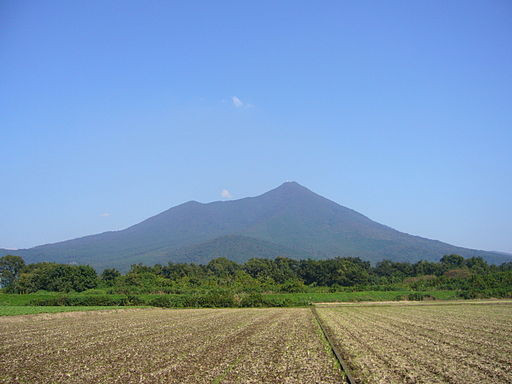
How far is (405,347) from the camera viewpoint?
17953 millimetres

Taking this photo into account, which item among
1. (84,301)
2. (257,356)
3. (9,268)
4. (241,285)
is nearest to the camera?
(257,356)

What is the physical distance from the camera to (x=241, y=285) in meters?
92.6

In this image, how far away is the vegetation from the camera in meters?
63.6

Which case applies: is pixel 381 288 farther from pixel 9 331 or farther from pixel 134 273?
pixel 9 331

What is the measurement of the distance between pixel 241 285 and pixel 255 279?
15.4 meters

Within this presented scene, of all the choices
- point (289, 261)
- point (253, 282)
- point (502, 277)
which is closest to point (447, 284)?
point (502, 277)

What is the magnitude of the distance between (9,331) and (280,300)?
42889 mm

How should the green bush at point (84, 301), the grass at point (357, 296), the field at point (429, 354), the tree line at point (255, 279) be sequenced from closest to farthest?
the field at point (429, 354), the green bush at point (84, 301), the grass at point (357, 296), the tree line at point (255, 279)

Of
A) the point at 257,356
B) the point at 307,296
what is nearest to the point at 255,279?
the point at 307,296

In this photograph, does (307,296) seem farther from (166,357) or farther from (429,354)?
(166,357)

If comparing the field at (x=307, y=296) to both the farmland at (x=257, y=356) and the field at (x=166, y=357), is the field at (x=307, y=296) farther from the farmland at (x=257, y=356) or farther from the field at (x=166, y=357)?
the field at (x=166, y=357)

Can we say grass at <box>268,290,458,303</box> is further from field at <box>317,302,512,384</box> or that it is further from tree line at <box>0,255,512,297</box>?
field at <box>317,302,512,384</box>

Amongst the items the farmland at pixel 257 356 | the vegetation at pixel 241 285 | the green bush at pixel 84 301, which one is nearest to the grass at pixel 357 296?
the vegetation at pixel 241 285

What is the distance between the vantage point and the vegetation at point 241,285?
63.6 m
